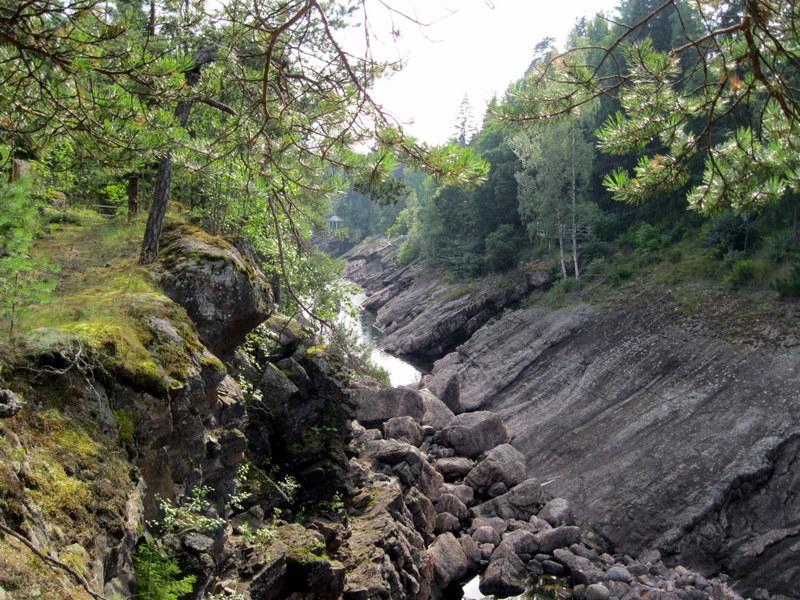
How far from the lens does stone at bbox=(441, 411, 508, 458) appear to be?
17250 mm

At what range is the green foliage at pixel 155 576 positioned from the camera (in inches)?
157

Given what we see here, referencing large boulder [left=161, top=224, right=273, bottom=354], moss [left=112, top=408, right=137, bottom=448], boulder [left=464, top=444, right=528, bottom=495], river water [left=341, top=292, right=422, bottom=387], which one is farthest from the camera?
river water [left=341, top=292, right=422, bottom=387]

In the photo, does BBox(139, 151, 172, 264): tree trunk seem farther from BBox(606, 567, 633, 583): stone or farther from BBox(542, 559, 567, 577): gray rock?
BBox(606, 567, 633, 583): stone

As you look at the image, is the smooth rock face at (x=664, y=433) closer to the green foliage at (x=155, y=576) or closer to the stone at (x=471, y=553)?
the stone at (x=471, y=553)

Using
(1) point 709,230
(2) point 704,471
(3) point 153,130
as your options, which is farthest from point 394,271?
(3) point 153,130

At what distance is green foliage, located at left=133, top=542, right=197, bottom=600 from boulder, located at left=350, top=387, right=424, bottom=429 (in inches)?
443

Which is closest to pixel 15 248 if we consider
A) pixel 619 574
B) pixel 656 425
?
pixel 619 574

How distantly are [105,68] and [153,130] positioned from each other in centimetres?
56

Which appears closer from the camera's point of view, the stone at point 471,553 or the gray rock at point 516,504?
the stone at point 471,553

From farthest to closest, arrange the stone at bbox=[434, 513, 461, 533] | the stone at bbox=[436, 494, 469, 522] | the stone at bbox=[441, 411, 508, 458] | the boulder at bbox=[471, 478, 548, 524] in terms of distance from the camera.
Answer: the stone at bbox=[441, 411, 508, 458] < the boulder at bbox=[471, 478, 548, 524] < the stone at bbox=[436, 494, 469, 522] < the stone at bbox=[434, 513, 461, 533]

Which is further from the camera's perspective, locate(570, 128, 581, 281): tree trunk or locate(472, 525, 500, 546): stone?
locate(570, 128, 581, 281): tree trunk

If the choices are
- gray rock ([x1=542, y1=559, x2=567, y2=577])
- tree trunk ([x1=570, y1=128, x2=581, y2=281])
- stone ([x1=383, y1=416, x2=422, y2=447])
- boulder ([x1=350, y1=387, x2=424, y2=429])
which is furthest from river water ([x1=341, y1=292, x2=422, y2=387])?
gray rock ([x1=542, y1=559, x2=567, y2=577])

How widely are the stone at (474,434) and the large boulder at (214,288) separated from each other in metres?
10.9

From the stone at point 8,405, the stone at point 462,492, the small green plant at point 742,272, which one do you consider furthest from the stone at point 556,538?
the stone at point 8,405
